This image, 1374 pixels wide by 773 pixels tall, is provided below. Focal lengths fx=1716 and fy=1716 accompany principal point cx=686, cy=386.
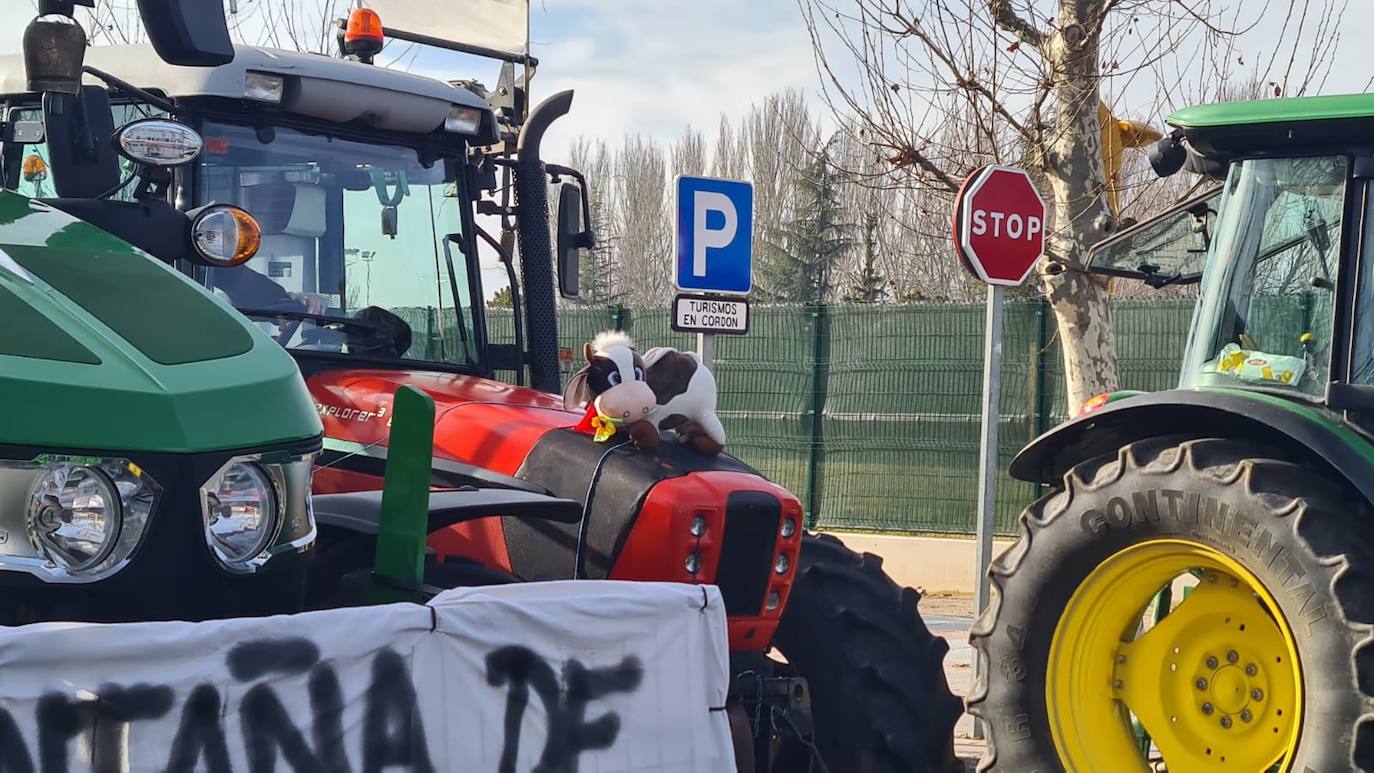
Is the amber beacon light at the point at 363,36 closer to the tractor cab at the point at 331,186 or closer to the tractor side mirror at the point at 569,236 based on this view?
the tractor cab at the point at 331,186

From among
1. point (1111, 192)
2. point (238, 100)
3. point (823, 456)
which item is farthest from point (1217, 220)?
point (823, 456)

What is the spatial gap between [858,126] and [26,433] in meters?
10.2

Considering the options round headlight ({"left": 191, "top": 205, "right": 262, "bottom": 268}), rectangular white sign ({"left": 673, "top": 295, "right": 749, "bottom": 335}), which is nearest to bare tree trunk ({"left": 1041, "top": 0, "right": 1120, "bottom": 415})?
rectangular white sign ({"left": 673, "top": 295, "right": 749, "bottom": 335})

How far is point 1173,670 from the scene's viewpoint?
514 cm

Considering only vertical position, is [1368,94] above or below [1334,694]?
above

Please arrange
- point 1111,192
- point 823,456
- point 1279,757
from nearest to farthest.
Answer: point 1279,757
point 1111,192
point 823,456

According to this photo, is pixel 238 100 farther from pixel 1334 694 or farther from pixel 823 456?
pixel 823 456

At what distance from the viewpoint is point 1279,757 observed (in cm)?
472

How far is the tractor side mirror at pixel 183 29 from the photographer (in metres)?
3.41

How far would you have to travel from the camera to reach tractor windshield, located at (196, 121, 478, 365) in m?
5.12

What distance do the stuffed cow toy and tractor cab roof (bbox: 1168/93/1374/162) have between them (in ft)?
5.78

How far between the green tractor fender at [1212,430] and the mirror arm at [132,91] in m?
2.91

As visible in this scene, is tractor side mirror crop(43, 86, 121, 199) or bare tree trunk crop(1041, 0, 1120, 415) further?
bare tree trunk crop(1041, 0, 1120, 415)

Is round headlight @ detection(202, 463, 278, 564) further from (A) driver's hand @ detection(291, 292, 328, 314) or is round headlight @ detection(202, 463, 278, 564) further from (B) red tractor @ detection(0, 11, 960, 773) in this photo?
(A) driver's hand @ detection(291, 292, 328, 314)
